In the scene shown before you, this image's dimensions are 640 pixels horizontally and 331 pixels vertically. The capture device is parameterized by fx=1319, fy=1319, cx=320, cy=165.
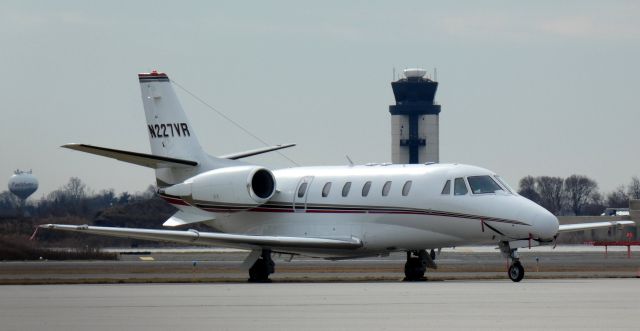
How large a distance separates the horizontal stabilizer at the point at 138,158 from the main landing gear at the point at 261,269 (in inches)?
170

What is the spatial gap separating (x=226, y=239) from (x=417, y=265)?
498 centimetres

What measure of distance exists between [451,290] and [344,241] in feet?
30.0

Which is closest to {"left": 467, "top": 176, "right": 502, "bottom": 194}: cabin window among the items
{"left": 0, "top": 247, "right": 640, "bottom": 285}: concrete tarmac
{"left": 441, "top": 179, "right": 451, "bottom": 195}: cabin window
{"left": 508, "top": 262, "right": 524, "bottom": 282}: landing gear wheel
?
{"left": 441, "top": 179, "right": 451, "bottom": 195}: cabin window

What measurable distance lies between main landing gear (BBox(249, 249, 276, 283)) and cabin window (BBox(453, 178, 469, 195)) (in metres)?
5.16

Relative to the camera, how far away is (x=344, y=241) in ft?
113

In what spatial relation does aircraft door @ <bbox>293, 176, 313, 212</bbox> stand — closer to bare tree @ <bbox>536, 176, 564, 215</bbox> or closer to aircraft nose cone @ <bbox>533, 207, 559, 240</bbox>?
aircraft nose cone @ <bbox>533, 207, 559, 240</bbox>

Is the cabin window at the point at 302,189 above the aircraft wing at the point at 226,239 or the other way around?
above

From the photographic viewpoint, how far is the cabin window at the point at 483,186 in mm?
32719

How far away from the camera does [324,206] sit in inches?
1404

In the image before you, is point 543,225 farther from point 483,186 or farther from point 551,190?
point 551,190

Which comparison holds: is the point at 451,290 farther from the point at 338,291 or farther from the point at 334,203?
the point at 334,203

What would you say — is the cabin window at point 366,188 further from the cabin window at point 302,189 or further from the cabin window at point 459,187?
the cabin window at point 459,187

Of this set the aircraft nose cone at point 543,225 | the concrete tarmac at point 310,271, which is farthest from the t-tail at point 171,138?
the aircraft nose cone at point 543,225

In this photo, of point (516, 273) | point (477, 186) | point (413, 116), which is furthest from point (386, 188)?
point (413, 116)
